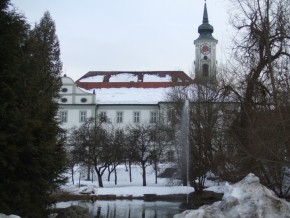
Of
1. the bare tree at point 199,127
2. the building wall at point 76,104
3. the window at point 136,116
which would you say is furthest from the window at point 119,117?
the bare tree at point 199,127

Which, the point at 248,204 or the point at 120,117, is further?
the point at 120,117

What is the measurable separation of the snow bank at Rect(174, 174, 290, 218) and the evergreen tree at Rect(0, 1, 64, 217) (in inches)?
164

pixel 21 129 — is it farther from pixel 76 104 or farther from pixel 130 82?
pixel 130 82

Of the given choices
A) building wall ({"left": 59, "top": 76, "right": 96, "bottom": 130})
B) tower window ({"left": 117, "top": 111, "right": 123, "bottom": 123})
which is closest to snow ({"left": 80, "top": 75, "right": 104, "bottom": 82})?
building wall ({"left": 59, "top": 76, "right": 96, "bottom": 130})

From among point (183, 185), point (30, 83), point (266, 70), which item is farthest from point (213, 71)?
point (30, 83)

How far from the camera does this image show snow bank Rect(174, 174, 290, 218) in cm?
1002

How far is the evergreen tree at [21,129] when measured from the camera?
10.9m

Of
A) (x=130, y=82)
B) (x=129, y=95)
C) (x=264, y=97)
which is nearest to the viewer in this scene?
(x=264, y=97)

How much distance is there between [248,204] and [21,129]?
5.43 m

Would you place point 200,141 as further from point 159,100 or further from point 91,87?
point 91,87

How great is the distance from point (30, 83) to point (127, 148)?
35582 mm

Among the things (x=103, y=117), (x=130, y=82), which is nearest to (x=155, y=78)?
(x=130, y=82)

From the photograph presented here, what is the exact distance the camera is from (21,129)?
10906 millimetres

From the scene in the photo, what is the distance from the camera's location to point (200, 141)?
30.5 m
